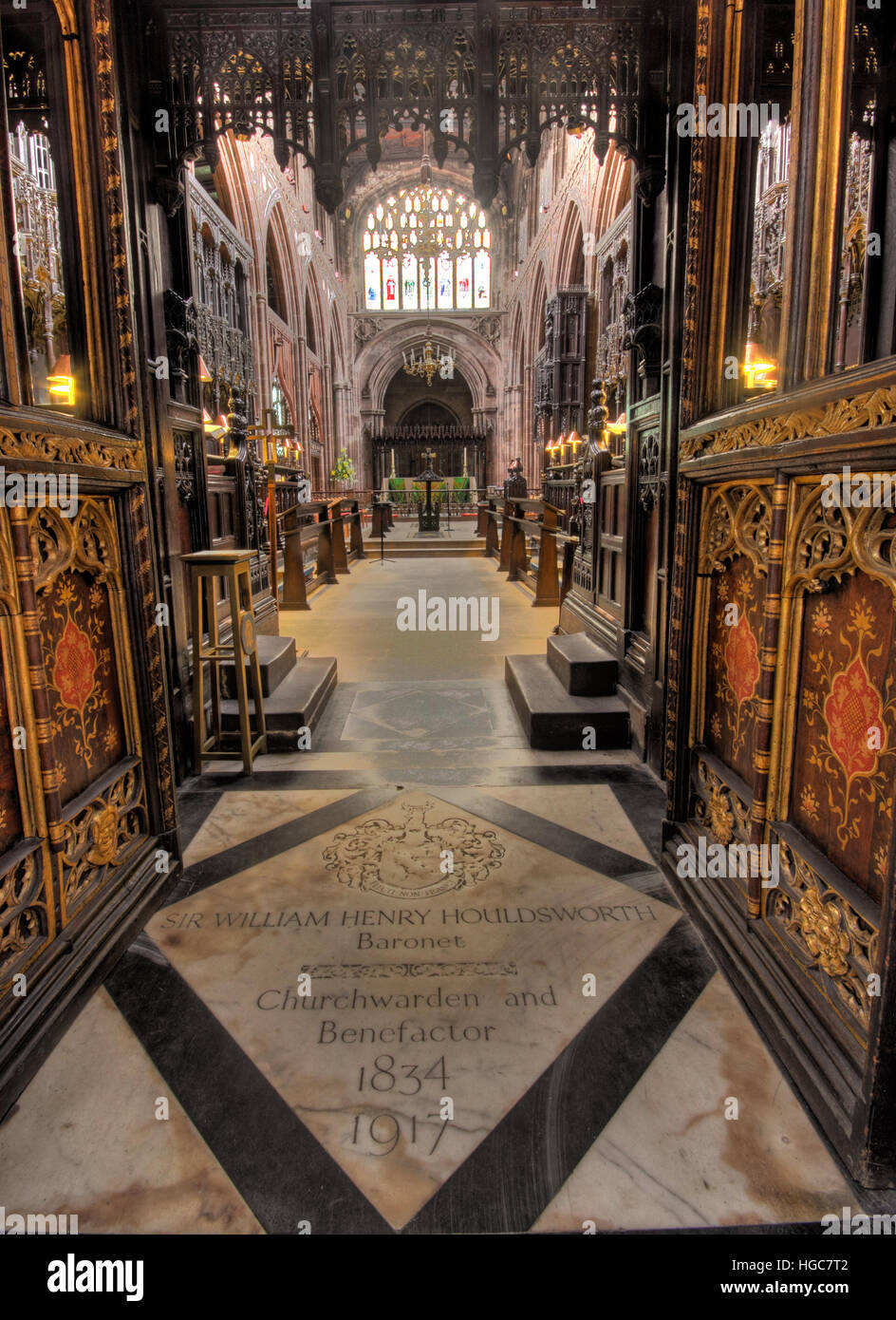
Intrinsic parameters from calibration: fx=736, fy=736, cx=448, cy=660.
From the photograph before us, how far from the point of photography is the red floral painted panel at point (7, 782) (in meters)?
1.88

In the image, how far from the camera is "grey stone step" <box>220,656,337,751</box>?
4176 mm

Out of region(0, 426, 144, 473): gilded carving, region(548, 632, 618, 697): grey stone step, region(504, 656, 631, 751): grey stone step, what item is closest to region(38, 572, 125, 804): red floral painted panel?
region(0, 426, 144, 473): gilded carving

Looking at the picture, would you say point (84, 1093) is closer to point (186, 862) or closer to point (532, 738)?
point (186, 862)

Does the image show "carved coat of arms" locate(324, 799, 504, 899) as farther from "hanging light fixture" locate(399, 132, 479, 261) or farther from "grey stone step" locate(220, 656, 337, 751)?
"hanging light fixture" locate(399, 132, 479, 261)

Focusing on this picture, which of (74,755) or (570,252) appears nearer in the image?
(74,755)

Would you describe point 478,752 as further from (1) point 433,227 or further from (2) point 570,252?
(1) point 433,227

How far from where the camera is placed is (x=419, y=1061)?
181 cm

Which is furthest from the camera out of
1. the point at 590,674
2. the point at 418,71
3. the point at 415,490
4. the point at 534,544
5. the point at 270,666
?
the point at 415,490

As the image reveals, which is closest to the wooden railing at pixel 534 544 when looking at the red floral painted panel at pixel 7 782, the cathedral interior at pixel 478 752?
the cathedral interior at pixel 478 752

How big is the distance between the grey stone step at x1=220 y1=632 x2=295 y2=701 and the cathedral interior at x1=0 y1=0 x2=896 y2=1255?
37mm

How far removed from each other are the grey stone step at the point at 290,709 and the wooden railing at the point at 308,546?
6.01 feet

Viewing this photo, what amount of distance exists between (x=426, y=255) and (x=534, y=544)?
18478 mm

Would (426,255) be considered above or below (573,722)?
above

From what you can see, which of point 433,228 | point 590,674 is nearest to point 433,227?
point 433,228
